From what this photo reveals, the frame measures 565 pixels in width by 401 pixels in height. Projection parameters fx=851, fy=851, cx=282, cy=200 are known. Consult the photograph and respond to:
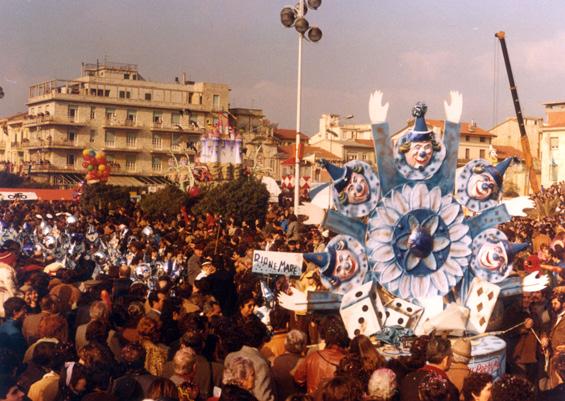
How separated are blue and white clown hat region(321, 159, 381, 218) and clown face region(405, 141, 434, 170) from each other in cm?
53

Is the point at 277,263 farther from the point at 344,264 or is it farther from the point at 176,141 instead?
the point at 176,141

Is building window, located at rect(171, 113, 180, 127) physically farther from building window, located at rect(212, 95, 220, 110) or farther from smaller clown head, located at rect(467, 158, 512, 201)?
smaller clown head, located at rect(467, 158, 512, 201)

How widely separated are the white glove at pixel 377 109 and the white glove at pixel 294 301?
7.40ft

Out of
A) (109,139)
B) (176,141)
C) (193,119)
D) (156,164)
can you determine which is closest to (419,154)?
(193,119)

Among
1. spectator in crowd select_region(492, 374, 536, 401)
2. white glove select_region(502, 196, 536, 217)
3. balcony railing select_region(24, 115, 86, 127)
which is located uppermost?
balcony railing select_region(24, 115, 86, 127)

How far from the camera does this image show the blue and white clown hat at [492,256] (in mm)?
10633

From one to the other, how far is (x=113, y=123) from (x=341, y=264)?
4972 cm

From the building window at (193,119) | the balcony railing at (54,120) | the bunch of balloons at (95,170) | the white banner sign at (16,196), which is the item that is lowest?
the white banner sign at (16,196)

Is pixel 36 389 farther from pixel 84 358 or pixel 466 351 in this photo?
pixel 466 351

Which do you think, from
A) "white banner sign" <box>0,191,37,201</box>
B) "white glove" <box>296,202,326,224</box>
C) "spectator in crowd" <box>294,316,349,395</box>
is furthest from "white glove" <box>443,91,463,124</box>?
"white banner sign" <box>0,191,37,201</box>

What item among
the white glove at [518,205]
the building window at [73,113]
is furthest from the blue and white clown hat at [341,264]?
the building window at [73,113]

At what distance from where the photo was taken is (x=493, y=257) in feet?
34.9

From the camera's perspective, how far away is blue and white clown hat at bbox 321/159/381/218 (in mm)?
10328

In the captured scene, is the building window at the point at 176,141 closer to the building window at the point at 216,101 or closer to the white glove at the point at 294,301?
the building window at the point at 216,101
